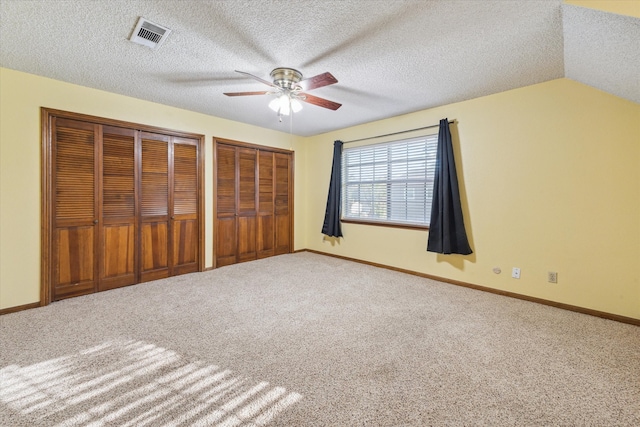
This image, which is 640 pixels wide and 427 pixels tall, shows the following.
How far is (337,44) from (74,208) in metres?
3.38

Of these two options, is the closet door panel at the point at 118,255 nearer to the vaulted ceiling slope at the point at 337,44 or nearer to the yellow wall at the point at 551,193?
the vaulted ceiling slope at the point at 337,44

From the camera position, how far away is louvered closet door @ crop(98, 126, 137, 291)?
3.45 m

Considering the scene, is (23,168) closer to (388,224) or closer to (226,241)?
(226,241)

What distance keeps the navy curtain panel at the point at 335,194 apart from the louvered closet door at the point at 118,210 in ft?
9.96

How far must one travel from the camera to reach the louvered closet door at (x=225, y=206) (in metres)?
4.54

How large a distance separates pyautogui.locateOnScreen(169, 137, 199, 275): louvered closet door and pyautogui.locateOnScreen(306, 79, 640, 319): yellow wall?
3.36 m

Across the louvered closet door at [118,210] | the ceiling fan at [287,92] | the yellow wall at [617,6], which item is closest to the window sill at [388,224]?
the ceiling fan at [287,92]

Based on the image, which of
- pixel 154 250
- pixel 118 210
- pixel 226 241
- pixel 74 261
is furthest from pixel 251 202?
pixel 74 261

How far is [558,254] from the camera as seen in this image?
9.82ft

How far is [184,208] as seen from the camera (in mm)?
4164

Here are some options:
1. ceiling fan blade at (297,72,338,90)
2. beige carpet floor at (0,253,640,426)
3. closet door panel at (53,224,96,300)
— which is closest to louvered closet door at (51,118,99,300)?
closet door panel at (53,224,96,300)

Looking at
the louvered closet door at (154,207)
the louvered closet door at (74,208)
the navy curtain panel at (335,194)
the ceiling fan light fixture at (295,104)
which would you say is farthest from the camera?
the navy curtain panel at (335,194)

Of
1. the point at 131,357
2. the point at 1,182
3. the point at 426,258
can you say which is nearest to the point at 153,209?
the point at 1,182

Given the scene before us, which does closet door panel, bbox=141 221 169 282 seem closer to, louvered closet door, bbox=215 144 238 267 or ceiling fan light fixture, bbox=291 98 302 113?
louvered closet door, bbox=215 144 238 267
